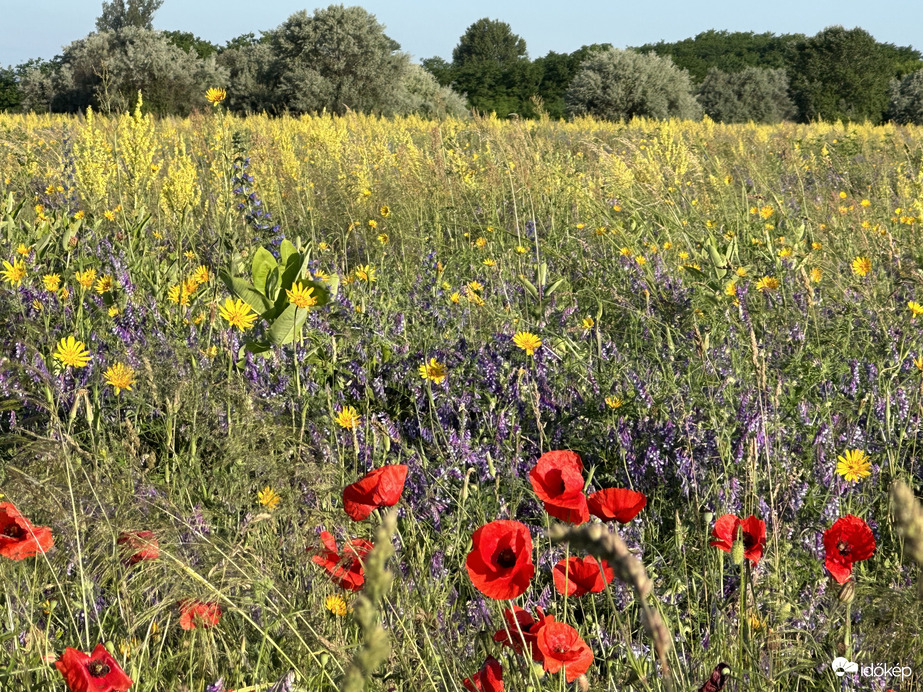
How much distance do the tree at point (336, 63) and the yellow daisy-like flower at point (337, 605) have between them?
20.0 meters

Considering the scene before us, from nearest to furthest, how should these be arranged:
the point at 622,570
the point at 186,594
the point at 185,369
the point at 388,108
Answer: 1. the point at 622,570
2. the point at 186,594
3. the point at 185,369
4. the point at 388,108

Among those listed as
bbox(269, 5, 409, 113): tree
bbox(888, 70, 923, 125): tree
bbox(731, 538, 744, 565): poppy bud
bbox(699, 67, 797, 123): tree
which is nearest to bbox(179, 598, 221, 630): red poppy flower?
bbox(731, 538, 744, 565): poppy bud

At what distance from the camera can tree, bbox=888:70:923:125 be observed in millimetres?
26078

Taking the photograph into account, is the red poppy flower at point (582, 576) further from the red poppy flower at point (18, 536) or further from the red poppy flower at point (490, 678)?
the red poppy flower at point (18, 536)

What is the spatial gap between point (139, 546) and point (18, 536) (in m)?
0.18

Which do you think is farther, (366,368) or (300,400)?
(366,368)

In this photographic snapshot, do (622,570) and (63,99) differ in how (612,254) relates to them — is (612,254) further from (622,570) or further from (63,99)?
(63,99)

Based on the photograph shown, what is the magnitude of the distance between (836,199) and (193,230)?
4.65 meters

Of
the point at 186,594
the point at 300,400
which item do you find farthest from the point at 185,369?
the point at 186,594

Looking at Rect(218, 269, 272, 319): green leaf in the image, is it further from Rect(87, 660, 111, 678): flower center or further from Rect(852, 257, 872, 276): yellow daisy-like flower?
Rect(852, 257, 872, 276): yellow daisy-like flower

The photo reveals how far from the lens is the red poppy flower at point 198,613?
1231 millimetres

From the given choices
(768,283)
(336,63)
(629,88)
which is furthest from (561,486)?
(629,88)

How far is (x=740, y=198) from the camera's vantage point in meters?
5.78

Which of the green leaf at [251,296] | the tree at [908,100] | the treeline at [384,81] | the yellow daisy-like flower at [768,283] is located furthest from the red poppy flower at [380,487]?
the tree at [908,100]
